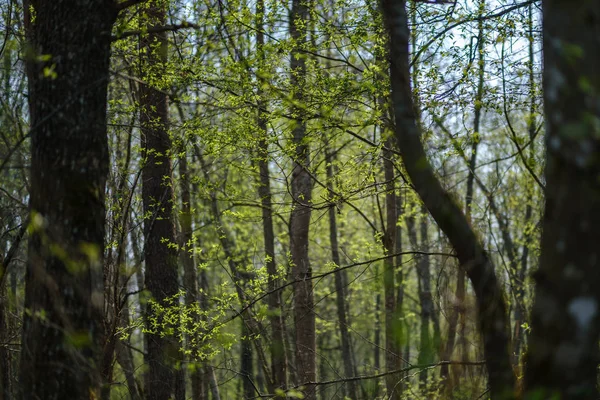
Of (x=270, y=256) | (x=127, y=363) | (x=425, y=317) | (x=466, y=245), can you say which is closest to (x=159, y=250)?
(x=270, y=256)

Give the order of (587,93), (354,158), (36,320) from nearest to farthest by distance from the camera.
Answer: (587,93), (36,320), (354,158)

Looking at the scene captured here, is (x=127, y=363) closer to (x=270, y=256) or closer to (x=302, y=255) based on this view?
(x=270, y=256)

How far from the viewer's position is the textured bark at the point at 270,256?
8.55m

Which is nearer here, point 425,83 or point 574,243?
point 574,243

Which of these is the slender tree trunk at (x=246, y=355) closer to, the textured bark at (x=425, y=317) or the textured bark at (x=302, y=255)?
the textured bark at (x=302, y=255)

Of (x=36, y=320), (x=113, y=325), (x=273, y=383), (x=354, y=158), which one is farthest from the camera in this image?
(x=273, y=383)

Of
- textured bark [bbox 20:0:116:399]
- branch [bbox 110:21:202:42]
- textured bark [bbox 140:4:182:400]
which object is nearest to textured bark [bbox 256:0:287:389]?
textured bark [bbox 140:4:182:400]

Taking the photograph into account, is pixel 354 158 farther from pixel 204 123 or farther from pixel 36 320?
pixel 36 320

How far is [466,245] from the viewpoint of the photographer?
420cm

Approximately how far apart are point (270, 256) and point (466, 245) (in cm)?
701

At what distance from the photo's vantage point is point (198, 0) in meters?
9.27

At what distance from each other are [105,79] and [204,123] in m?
5.04

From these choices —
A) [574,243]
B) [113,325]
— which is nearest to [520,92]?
[574,243]

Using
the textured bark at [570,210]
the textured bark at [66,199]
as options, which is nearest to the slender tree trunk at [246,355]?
the textured bark at [66,199]
